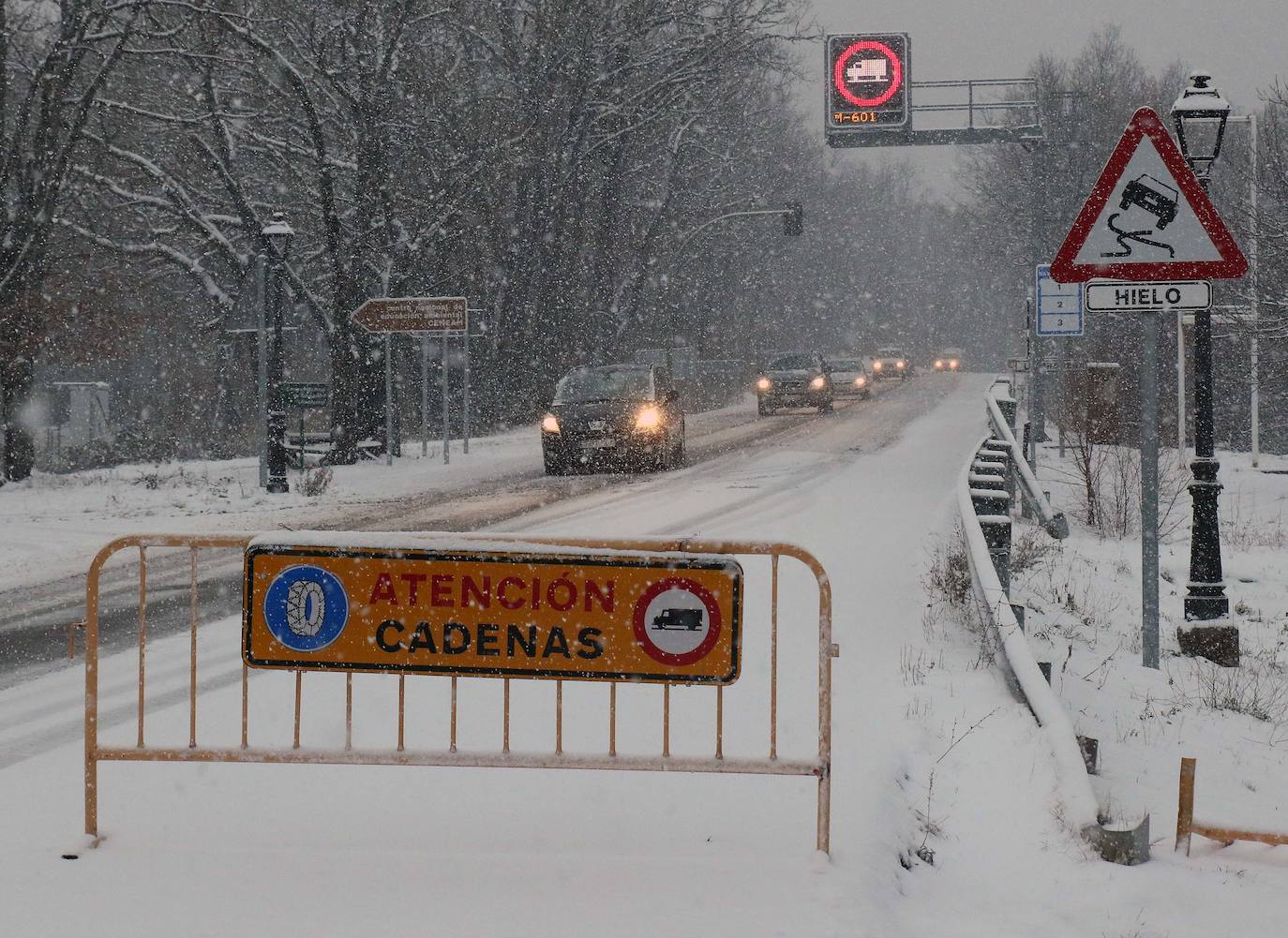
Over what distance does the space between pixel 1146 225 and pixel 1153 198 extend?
0.15m

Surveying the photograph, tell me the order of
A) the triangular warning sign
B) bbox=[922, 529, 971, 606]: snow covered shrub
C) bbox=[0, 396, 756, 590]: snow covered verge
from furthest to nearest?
bbox=[0, 396, 756, 590]: snow covered verge → bbox=[922, 529, 971, 606]: snow covered shrub → the triangular warning sign

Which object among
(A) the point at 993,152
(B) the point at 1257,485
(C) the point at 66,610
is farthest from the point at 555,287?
(A) the point at 993,152

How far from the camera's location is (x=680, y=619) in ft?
16.6

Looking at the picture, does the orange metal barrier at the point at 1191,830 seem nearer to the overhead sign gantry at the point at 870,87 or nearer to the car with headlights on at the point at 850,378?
the overhead sign gantry at the point at 870,87

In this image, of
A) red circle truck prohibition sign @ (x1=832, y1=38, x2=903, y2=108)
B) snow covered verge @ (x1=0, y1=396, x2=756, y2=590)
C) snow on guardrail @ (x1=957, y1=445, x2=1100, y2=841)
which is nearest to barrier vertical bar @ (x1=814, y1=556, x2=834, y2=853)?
snow on guardrail @ (x1=957, y1=445, x2=1100, y2=841)

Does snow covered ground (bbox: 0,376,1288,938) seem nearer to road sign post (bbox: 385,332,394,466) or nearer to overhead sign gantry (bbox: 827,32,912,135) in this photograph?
road sign post (bbox: 385,332,394,466)

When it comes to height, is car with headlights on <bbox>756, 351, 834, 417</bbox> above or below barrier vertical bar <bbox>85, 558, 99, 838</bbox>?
above

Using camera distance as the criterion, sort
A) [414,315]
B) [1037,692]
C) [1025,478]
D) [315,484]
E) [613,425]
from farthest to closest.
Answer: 1. [414,315]
2. [613,425]
3. [315,484]
4. [1025,478]
5. [1037,692]

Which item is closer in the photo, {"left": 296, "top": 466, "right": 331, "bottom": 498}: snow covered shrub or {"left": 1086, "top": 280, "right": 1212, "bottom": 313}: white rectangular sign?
{"left": 1086, "top": 280, "right": 1212, "bottom": 313}: white rectangular sign

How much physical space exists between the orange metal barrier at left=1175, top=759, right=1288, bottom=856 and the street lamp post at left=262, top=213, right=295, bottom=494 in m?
15.9

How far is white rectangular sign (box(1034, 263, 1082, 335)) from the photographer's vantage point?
18422 mm

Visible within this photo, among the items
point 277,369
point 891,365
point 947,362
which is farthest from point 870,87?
point 947,362

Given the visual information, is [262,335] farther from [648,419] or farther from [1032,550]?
[1032,550]

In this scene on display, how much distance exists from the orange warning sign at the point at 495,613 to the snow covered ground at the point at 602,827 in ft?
2.19
